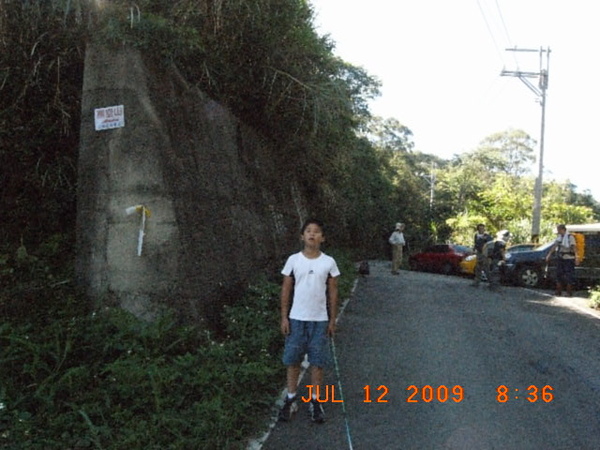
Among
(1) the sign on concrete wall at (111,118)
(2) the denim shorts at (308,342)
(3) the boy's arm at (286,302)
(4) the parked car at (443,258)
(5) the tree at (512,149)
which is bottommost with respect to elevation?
(4) the parked car at (443,258)

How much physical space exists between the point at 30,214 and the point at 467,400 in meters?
5.94

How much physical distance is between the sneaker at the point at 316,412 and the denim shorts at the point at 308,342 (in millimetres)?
342

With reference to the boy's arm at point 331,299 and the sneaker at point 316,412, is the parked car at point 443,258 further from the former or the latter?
the sneaker at point 316,412

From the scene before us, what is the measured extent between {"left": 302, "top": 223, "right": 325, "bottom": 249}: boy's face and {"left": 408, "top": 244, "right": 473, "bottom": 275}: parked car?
69.8ft

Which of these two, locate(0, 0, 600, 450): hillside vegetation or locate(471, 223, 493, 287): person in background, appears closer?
locate(0, 0, 600, 450): hillside vegetation

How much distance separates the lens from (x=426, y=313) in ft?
37.6

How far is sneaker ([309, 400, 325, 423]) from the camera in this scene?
5324mm

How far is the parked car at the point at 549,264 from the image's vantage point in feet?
57.9

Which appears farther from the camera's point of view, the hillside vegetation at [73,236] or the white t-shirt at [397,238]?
the white t-shirt at [397,238]

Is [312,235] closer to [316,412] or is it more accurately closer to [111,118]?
[316,412]

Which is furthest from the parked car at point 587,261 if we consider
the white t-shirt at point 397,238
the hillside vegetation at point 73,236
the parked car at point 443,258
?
the hillside vegetation at point 73,236

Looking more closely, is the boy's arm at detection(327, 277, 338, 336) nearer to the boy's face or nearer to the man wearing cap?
the boy's face

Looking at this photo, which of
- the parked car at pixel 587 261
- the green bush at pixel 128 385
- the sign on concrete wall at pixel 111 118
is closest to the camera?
the green bush at pixel 128 385

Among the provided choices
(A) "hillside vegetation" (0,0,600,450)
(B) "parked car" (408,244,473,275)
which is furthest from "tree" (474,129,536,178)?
(A) "hillside vegetation" (0,0,600,450)
